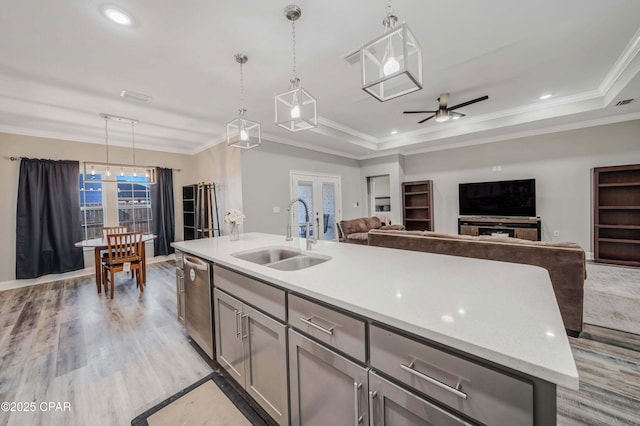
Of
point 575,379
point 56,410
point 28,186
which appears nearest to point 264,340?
point 575,379

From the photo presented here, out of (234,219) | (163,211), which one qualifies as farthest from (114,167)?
(234,219)

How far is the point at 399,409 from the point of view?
89 centimetres

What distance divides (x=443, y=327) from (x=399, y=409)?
0.38 metres

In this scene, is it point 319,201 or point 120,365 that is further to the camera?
point 319,201

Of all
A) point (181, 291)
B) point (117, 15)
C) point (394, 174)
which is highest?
point (117, 15)

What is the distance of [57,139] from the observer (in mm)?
4582

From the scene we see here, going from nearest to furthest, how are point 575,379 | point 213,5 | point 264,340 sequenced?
point 575,379 < point 264,340 < point 213,5

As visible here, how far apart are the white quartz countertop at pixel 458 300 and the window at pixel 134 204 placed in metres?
5.23

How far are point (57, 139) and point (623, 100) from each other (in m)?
9.35

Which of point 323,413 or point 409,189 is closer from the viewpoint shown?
point 323,413

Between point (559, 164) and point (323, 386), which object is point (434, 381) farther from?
point (559, 164)

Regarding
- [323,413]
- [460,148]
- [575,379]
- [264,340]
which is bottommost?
[323,413]

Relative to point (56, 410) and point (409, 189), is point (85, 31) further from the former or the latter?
point (409, 189)

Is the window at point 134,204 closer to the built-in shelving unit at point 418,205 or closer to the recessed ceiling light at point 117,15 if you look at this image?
the recessed ceiling light at point 117,15
